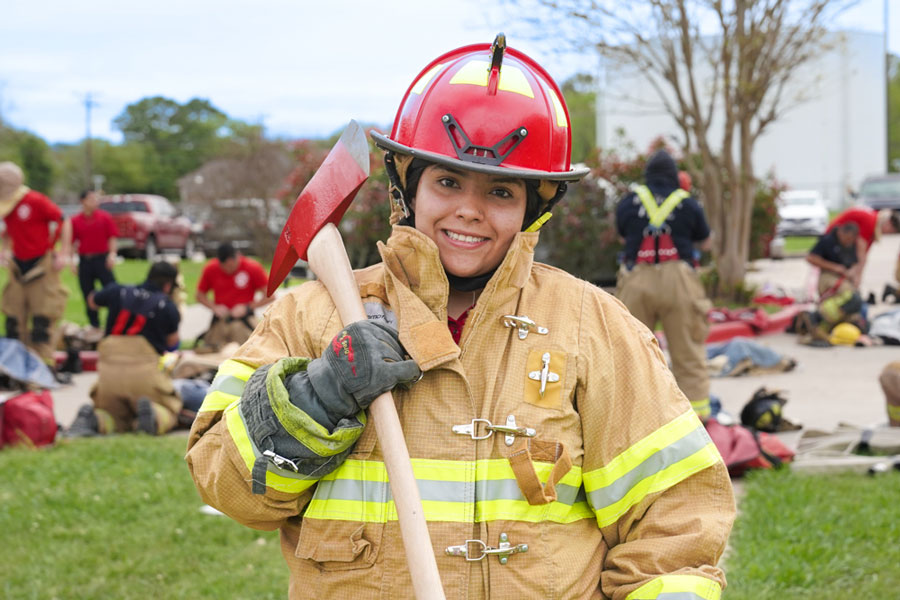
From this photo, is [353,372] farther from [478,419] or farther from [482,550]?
[482,550]

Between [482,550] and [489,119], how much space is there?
0.89m

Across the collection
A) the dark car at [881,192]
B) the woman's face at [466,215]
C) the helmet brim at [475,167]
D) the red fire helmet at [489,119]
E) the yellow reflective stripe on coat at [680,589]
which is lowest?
the yellow reflective stripe on coat at [680,589]

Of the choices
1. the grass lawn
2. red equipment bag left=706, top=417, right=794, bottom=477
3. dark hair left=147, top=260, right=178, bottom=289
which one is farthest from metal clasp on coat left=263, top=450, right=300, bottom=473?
dark hair left=147, top=260, right=178, bottom=289

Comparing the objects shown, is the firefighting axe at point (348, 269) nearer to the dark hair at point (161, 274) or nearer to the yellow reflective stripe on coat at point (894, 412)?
the yellow reflective stripe on coat at point (894, 412)

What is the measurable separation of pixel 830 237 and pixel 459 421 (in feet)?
32.1

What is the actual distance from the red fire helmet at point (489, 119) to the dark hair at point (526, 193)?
6 centimetres

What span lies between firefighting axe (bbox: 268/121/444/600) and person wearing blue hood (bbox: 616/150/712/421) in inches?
193

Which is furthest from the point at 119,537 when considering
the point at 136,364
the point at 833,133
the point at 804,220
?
the point at 833,133

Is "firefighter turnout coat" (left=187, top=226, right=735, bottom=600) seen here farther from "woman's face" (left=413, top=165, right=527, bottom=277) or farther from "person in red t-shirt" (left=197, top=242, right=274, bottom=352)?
"person in red t-shirt" (left=197, top=242, right=274, bottom=352)

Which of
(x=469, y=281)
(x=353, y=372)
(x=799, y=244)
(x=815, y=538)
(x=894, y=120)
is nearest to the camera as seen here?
(x=353, y=372)

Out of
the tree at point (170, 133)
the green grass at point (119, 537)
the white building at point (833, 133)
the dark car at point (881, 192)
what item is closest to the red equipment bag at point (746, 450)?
the green grass at point (119, 537)

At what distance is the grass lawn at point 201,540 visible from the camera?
4309 millimetres

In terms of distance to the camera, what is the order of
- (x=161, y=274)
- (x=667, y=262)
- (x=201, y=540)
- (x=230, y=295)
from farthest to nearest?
(x=230, y=295)
(x=161, y=274)
(x=667, y=262)
(x=201, y=540)

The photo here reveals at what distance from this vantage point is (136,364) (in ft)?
23.9
